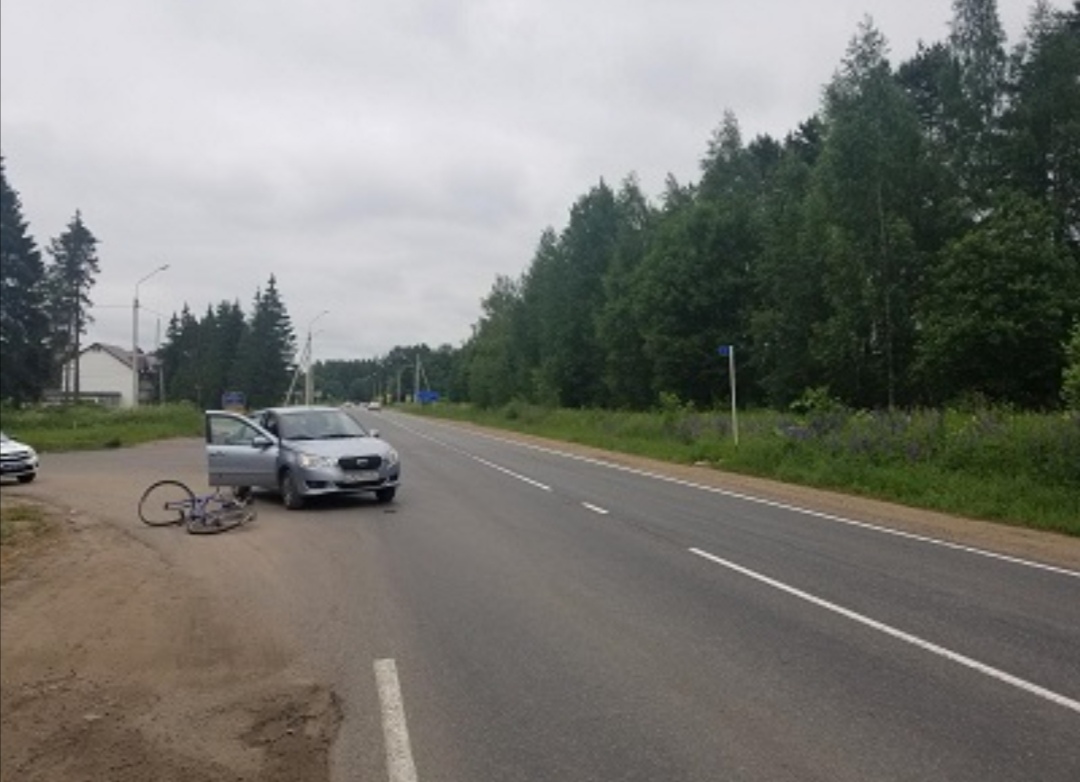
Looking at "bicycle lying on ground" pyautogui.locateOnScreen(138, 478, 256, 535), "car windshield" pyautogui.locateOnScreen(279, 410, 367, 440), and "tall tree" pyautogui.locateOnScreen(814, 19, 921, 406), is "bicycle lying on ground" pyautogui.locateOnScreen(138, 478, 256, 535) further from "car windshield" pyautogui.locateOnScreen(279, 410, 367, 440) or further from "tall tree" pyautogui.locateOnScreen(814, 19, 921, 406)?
"tall tree" pyautogui.locateOnScreen(814, 19, 921, 406)

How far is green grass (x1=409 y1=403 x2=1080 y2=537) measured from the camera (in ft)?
50.1

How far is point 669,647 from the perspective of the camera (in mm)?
6848

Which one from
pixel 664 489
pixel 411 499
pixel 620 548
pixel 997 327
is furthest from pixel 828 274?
pixel 620 548

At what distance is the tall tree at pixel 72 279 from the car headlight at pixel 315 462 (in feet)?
215

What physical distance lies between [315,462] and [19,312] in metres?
48.6

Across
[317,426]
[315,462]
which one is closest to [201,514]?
[315,462]

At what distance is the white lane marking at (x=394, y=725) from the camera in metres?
4.69

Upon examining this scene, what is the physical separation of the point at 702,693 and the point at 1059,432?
1295cm

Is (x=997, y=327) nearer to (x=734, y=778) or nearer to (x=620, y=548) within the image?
(x=620, y=548)

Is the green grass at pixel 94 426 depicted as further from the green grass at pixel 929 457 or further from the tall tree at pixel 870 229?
the tall tree at pixel 870 229

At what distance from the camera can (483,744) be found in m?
5.01

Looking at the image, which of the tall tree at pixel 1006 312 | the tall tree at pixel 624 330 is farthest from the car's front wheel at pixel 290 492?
the tall tree at pixel 624 330

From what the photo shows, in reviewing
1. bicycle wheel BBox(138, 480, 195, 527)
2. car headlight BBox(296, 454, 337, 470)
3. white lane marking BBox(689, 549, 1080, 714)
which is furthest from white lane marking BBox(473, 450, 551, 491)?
white lane marking BBox(689, 549, 1080, 714)

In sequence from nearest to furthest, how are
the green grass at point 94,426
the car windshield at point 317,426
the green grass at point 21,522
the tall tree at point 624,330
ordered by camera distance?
the green grass at point 21,522 < the car windshield at point 317,426 < the green grass at point 94,426 < the tall tree at point 624,330
